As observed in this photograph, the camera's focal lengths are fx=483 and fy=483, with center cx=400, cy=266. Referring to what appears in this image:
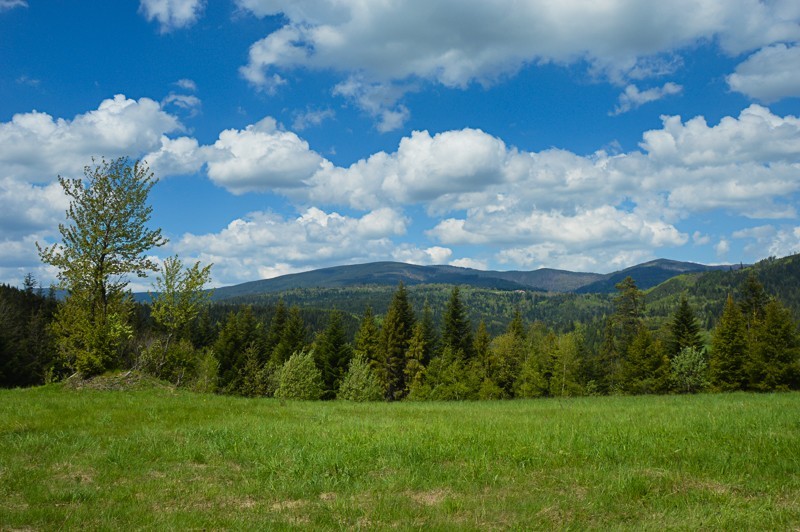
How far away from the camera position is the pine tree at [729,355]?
1827 inches

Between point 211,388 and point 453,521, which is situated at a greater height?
point 453,521

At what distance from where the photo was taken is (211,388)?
56531 millimetres

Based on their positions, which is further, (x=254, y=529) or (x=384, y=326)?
(x=384, y=326)

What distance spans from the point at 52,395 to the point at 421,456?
18.0 metres

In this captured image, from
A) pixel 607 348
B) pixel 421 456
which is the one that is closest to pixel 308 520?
pixel 421 456

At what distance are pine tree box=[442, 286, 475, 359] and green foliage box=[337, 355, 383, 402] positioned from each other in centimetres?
1346

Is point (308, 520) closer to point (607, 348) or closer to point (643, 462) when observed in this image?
point (643, 462)

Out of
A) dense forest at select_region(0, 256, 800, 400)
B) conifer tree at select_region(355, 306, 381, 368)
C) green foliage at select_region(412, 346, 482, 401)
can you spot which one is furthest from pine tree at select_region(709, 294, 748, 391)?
conifer tree at select_region(355, 306, 381, 368)

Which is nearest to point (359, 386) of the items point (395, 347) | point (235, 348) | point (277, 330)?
point (395, 347)

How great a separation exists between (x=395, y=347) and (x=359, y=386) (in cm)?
1087

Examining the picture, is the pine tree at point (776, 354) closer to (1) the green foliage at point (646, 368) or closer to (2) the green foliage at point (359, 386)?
(1) the green foliage at point (646, 368)

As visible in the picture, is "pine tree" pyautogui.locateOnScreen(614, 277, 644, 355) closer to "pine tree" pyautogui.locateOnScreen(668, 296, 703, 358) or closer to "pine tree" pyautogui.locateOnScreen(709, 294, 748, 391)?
"pine tree" pyautogui.locateOnScreen(668, 296, 703, 358)

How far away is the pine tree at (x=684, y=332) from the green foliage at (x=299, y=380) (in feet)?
137

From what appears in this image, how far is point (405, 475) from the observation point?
332 inches
